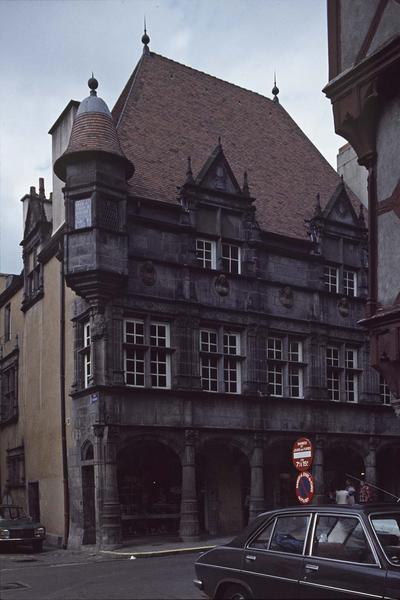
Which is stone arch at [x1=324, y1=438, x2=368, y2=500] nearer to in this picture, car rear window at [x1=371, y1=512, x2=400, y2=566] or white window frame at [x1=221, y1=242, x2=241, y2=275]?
white window frame at [x1=221, y1=242, x2=241, y2=275]

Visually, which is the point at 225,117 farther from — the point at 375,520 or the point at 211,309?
the point at 375,520

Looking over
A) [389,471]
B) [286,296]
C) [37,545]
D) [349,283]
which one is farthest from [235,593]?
[389,471]

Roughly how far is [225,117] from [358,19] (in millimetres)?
16135

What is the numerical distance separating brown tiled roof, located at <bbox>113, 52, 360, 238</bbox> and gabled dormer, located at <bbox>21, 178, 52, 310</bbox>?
423cm

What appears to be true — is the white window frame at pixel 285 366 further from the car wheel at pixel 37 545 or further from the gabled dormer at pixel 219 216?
the car wheel at pixel 37 545

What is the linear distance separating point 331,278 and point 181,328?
6907mm

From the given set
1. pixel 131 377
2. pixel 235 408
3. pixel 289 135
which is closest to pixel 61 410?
pixel 131 377

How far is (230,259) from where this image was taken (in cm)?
2614

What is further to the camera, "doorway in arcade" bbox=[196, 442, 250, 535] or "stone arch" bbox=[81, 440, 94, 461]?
"doorway in arcade" bbox=[196, 442, 250, 535]

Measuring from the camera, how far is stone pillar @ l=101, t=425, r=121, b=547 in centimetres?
2150

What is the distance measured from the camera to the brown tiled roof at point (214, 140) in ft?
87.9

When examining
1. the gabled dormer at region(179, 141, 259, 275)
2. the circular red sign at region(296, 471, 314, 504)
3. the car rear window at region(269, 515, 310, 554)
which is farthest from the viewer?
the gabled dormer at region(179, 141, 259, 275)

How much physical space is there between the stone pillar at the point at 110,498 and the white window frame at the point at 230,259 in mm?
6577

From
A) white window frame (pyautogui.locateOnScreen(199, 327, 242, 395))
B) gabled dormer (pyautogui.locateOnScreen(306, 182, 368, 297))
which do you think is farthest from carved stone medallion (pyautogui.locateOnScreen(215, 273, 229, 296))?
gabled dormer (pyautogui.locateOnScreen(306, 182, 368, 297))
